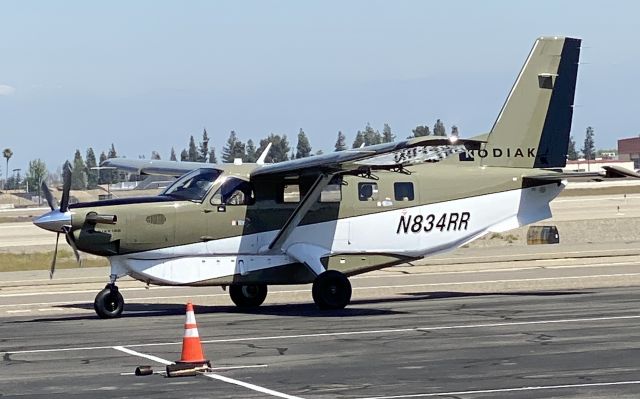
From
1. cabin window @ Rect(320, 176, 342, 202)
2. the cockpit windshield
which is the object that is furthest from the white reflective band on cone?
cabin window @ Rect(320, 176, 342, 202)

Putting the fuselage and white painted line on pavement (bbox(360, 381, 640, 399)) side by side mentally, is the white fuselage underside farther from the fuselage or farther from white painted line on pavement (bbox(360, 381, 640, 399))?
white painted line on pavement (bbox(360, 381, 640, 399))

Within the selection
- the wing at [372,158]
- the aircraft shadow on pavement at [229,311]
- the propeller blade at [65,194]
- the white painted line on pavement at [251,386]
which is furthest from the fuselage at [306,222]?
the white painted line on pavement at [251,386]

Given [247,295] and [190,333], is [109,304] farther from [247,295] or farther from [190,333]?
[190,333]

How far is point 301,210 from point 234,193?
1176 mm

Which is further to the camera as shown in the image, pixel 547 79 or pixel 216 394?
pixel 547 79

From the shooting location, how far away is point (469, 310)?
64.0ft

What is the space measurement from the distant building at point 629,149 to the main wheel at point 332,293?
161 metres

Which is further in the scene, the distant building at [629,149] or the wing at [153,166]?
the distant building at [629,149]

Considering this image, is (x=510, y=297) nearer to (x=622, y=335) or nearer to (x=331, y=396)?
(x=622, y=335)

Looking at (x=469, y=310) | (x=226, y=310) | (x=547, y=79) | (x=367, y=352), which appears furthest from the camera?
(x=547, y=79)

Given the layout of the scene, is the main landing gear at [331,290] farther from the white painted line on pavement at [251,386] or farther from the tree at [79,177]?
the tree at [79,177]

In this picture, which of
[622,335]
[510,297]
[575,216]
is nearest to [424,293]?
[510,297]

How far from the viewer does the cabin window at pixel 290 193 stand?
21.2 metres

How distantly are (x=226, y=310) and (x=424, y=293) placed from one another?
4.25 metres
